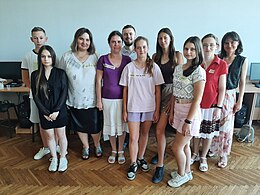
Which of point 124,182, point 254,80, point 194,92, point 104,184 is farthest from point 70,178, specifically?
point 254,80

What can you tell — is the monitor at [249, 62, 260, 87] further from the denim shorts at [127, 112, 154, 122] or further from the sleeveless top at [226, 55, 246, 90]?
the denim shorts at [127, 112, 154, 122]

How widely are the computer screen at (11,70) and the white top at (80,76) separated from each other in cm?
153

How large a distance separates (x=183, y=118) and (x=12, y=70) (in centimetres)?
288

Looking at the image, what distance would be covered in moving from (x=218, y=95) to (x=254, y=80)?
1902 millimetres

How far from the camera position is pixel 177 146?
2.17m

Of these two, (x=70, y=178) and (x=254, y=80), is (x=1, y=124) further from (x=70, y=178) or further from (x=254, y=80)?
(x=254, y=80)

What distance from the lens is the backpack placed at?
10.9ft

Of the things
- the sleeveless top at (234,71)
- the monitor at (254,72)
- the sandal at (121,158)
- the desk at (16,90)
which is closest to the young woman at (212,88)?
the sleeveless top at (234,71)

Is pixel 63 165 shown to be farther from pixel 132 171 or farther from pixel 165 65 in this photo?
pixel 165 65

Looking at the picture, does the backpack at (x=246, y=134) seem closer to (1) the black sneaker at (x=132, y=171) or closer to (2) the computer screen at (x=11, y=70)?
(1) the black sneaker at (x=132, y=171)

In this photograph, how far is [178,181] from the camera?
7.68 feet

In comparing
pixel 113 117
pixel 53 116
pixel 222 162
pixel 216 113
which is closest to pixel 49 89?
pixel 53 116

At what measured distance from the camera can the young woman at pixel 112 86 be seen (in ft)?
7.77

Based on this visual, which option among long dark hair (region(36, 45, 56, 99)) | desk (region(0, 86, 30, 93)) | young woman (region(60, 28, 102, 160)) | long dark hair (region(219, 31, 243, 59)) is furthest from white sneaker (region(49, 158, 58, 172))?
long dark hair (region(219, 31, 243, 59))
